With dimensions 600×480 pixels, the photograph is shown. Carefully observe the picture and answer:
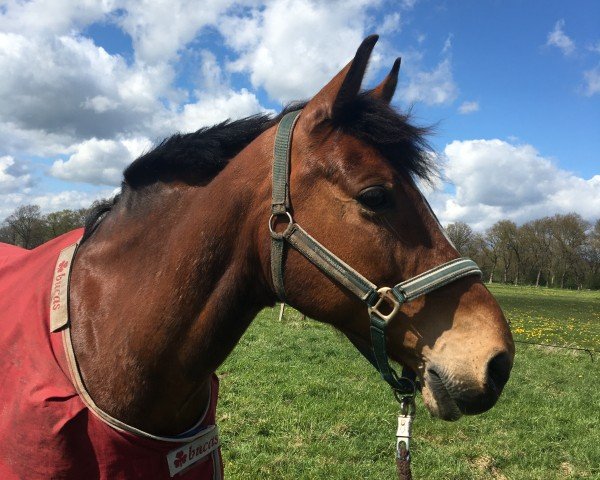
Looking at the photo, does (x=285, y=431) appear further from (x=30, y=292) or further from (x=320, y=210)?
(x=320, y=210)

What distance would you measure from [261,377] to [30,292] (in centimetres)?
649

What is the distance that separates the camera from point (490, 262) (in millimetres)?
83625

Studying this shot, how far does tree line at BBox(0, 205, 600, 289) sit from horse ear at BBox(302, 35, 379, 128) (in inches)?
2886

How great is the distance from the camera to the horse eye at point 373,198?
2.01 metres

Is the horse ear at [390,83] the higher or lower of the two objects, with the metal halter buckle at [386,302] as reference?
higher

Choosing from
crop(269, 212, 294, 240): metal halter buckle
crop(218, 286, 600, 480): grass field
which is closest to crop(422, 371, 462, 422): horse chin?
crop(269, 212, 294, 240): metal halter buckle

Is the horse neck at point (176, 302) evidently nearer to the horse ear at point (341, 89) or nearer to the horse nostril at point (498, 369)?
the horse ear at point (341, 89)

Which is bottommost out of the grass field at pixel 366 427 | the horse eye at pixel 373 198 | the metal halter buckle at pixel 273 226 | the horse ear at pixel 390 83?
the grass field at pixel 366 427

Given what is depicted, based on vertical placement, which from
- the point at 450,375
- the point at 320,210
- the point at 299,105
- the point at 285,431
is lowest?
the point at 285,431

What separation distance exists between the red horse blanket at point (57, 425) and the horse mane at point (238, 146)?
0.55m

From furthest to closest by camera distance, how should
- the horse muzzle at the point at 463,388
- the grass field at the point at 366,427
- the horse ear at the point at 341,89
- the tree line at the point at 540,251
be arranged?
the tree line at the point at 540,251 → the grass field at the point at 366,427 → the horse ear at the point at 341,89 → the horse muzzle at the point at 463,388

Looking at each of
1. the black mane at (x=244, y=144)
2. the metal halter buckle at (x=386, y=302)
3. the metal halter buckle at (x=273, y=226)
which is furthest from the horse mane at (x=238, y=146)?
the metal halter buckle at (x=386, y=302)

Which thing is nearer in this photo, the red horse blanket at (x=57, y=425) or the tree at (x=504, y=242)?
the red horse blanket at (x=57, y=425)

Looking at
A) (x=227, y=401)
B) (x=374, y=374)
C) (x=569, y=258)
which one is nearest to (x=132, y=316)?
(x=227, y=401)
